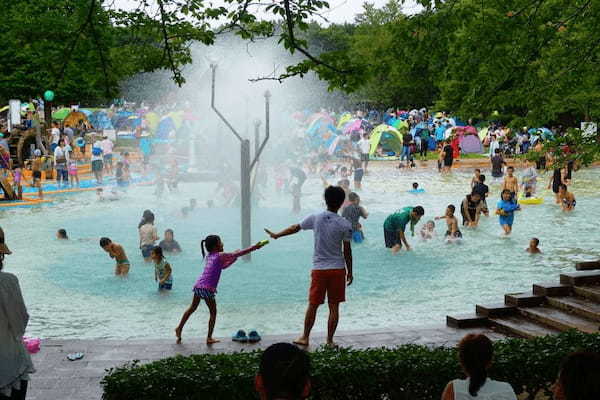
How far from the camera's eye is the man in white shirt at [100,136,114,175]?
3216 centimetres

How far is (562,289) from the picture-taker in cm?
1056

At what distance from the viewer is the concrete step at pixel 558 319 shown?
9367mm

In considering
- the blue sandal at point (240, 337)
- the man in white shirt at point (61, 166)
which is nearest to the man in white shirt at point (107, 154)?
the man in white shirt at point (61, 166)

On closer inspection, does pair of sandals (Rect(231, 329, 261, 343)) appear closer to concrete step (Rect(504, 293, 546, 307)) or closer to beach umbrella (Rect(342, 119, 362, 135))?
concrete step (Rect(504, 293, 546, 307))

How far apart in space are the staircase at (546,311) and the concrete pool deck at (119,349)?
0.19 meters

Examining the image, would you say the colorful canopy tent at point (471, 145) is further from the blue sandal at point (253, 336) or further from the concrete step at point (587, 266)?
the blue sandal at point (253, 336)

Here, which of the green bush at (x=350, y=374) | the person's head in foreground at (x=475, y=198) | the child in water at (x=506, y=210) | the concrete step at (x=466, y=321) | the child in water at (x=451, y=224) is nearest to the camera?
the green bush at (x=350, y=374)

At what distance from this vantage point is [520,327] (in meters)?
9.73

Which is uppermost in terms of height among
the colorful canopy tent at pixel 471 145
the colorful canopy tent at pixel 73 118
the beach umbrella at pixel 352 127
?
the colorful canopy tent at pixel 73 118

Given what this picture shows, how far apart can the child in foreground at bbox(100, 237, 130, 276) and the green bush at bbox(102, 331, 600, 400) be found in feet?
25.1

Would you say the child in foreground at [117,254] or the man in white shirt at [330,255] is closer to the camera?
the man in white shirt at [330,255]

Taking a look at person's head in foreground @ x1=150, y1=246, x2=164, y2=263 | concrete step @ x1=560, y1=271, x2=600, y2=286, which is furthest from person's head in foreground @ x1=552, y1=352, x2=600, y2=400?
person's head in foreground @ x1=150, y1=246, x2=164, y2=263

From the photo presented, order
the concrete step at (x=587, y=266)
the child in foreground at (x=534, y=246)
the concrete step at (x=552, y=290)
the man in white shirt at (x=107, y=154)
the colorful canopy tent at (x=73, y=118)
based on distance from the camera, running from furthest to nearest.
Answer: the colorful canopy tent at (x=73, y=118), the man in white shirt at (x=107, y=154), the child in foreground at (x=534, y=246), the concrete step at (x=587, y=266), the concrete step at (x=552, y=290)

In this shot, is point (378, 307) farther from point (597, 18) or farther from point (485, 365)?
point (485, 365)
